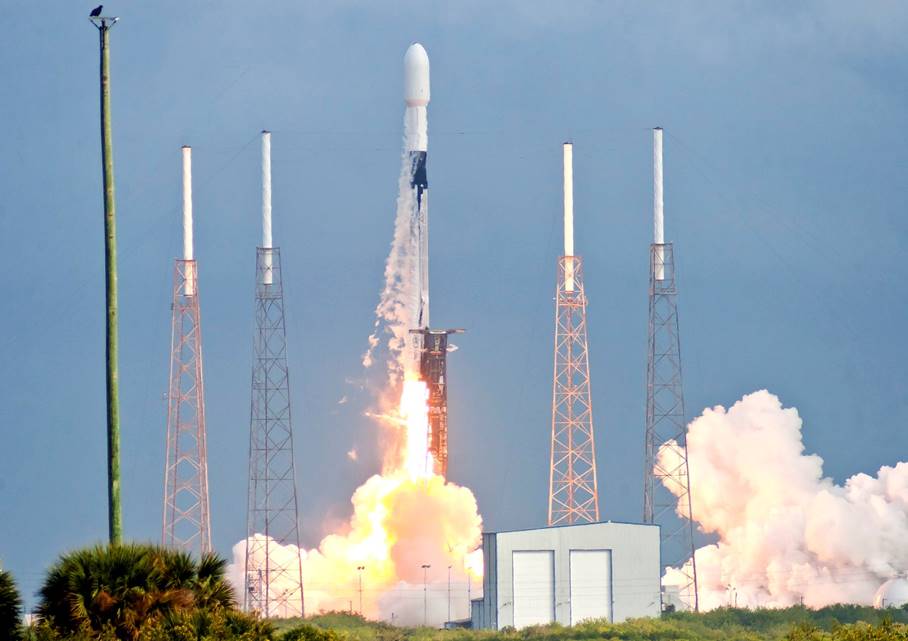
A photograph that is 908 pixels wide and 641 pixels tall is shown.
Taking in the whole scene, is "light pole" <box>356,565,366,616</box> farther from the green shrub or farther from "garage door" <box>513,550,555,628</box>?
the green shrub

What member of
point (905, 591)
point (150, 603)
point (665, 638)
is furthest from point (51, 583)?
point (905, 591)

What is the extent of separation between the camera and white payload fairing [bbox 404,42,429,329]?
99688 millimetres

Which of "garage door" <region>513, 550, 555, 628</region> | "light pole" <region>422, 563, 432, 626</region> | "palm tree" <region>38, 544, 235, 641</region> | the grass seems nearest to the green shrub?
"palm tree" <region>38, 544, 235, 641</region>

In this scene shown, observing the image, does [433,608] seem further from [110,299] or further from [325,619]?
[110,299]

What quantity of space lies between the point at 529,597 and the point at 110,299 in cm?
5781

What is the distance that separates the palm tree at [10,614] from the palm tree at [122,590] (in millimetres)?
898

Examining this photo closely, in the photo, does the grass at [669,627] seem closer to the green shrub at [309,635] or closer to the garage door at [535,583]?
the garage door at [535,583]

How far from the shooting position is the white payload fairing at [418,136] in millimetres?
99688

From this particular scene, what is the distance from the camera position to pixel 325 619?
98.9m

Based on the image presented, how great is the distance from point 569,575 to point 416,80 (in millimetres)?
23898

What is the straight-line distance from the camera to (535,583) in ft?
320

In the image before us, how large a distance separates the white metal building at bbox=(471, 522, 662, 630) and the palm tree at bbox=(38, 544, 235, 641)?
55919mm

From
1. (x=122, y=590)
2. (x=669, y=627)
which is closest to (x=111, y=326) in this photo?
(x=122, y=590)

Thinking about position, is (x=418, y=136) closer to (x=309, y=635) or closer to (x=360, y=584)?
(x=360, y=584)
